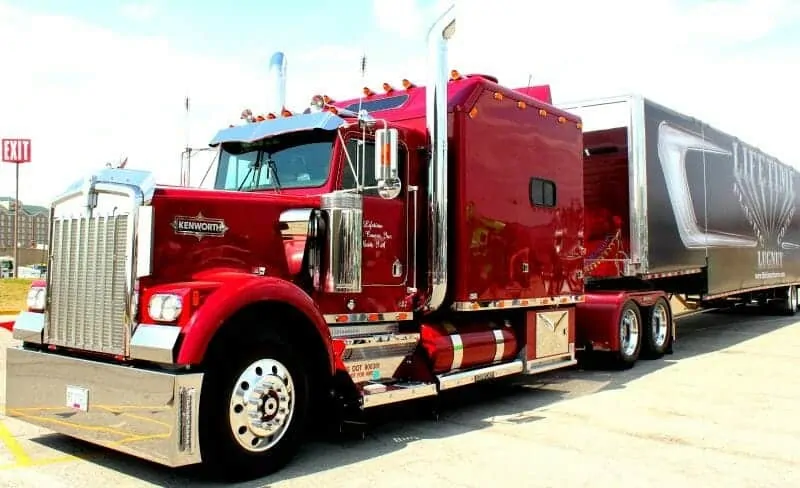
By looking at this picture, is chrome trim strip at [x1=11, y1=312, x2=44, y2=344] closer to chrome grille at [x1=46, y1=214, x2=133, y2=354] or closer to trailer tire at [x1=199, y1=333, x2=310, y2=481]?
chrome grille at [x1=46, y1=214, x2=133, y2=354]

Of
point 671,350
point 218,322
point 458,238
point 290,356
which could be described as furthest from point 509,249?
point 671,350

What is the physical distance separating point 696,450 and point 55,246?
5433 millimetres

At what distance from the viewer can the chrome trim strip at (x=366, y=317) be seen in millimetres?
6010

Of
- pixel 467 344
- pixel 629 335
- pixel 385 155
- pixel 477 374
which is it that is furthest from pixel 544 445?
pixel 629 335

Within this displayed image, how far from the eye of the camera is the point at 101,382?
15.6 feet

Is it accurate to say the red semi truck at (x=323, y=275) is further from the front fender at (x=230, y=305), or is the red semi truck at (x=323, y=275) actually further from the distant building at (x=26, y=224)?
the distant building at (x=26, y=224)

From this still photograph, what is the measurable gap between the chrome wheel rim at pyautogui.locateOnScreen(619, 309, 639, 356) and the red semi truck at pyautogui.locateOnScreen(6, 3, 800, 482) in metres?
0.04

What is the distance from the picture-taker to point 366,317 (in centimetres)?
634

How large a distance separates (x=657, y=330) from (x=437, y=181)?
6.55m

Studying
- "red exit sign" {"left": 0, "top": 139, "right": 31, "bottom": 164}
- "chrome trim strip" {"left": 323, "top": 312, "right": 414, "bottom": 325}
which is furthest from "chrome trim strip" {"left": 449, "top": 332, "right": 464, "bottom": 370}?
"red exit sign" {"left": 0, "top": 139, "right": 31, "bottom": 164}

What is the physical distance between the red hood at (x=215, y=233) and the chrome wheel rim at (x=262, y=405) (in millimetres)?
828

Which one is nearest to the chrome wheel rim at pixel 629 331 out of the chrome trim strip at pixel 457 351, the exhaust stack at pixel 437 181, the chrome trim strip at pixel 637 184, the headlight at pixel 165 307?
the chrome trim strip at pixel 637 184

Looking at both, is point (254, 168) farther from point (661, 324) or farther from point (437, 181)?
point (661, 324)

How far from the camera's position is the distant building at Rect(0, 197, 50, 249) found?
5.92 meters
